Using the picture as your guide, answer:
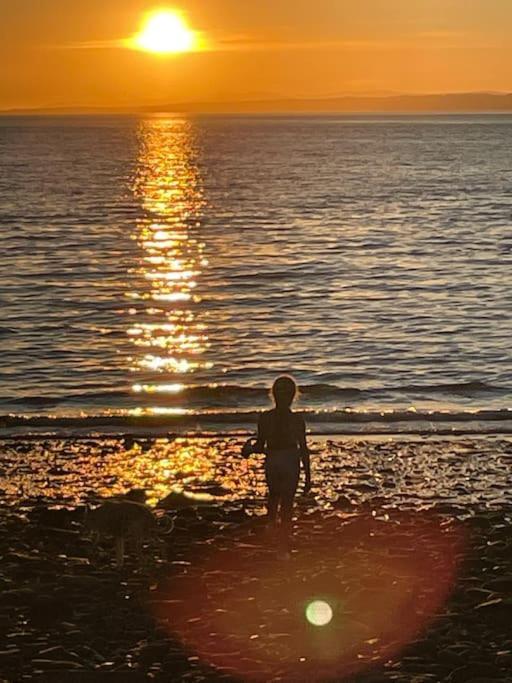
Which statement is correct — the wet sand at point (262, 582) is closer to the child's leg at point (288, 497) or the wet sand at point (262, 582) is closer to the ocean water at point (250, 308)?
the child's leg at point (288, 497)

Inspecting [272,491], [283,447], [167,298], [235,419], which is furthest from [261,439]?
[167,298]

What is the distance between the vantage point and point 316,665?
988 cm

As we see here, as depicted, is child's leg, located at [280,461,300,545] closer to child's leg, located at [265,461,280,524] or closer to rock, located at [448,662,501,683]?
child's leg, located at [265,461,280,524]

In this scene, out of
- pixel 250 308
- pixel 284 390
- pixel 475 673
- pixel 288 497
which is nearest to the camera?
pixel 475 673

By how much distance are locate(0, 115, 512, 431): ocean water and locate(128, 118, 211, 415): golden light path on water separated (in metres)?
0.12

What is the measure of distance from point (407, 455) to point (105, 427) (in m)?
5.97

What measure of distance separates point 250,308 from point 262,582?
2737 centimetres

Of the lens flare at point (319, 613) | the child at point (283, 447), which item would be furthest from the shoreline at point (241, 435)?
the lens flare at point (319, 613)

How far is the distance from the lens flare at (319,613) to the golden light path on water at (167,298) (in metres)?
12.8

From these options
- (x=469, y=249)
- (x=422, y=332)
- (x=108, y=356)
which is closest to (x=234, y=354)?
(x=108, y=356)

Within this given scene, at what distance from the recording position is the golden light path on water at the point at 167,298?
27859 mm

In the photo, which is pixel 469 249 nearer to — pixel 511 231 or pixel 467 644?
pixel 511 231

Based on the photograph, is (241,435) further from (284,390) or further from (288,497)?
(284,390)

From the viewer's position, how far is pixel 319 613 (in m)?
11.0
